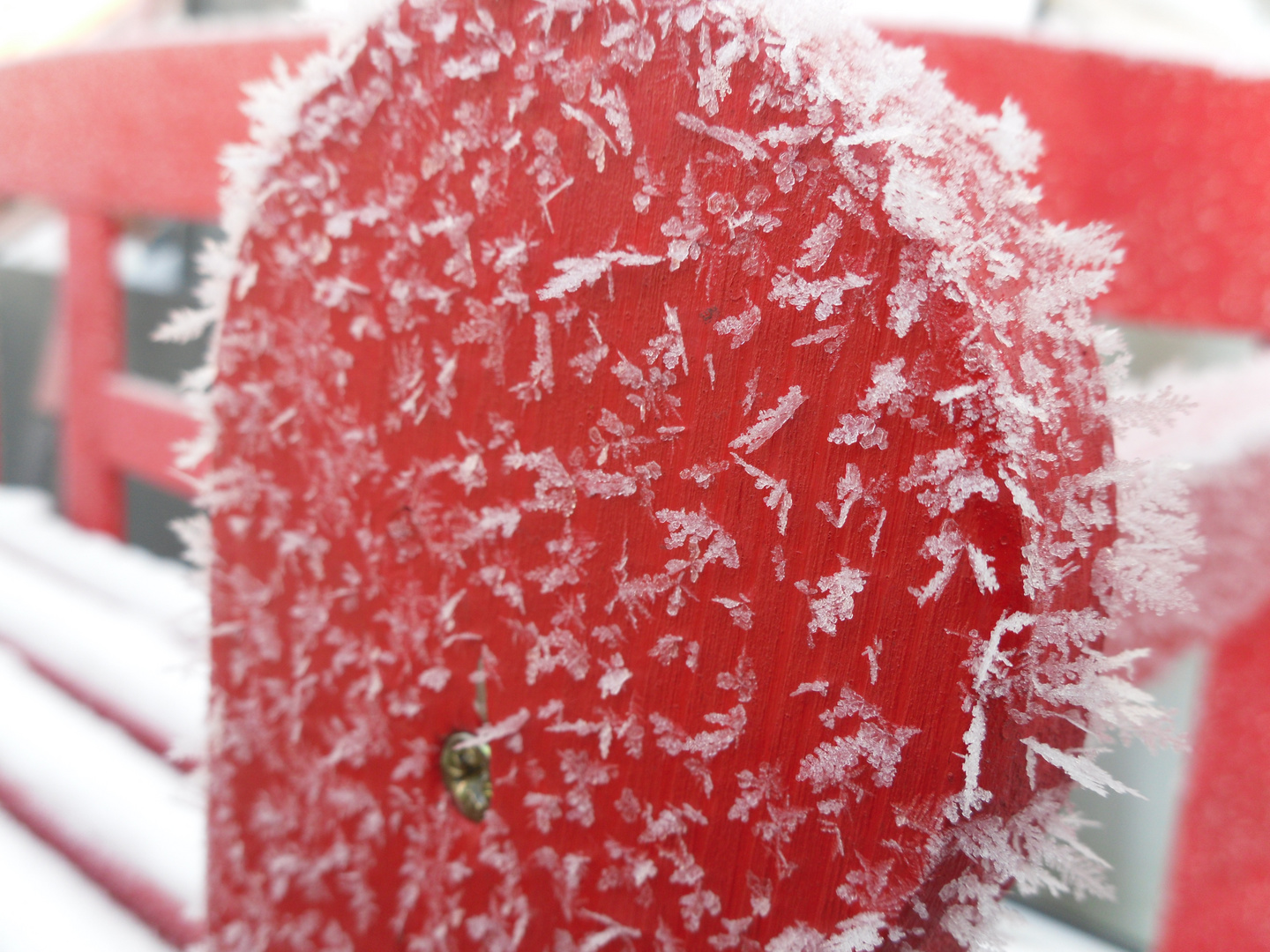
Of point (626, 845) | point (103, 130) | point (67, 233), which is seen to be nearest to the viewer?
point (626, 845)

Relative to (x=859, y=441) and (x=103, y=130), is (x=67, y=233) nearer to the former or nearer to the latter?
(x=103, y=130)

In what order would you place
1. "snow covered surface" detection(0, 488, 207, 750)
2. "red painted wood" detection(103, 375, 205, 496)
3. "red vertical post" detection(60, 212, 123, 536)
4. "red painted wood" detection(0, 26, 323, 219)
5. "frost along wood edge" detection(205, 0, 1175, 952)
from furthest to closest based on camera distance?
"red vertical post" detection(60, 212, 123, 536) < "red painted wood" detection(103, 375, 205, 496) < "red painted wood" detection(0, 26, 323, 219) < "snow covered surface" detection(0, 488, 207, 750) < "frost along wood edge" detection(205, 0, 1175, 952)

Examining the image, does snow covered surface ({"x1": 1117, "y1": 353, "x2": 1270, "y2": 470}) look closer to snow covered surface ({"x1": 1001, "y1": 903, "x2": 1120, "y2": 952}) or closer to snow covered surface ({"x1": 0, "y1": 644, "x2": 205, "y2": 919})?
snow covered surface ({"x1": 1001, "y1": 903, "x2": 1120, "y2": 952})

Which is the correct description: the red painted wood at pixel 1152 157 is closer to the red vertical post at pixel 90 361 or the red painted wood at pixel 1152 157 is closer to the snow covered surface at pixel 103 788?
the snow covered surface at pixel 103 788

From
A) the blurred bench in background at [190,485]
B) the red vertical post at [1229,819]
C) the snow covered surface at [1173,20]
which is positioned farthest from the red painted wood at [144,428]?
the snow covered surface at [1173,20]

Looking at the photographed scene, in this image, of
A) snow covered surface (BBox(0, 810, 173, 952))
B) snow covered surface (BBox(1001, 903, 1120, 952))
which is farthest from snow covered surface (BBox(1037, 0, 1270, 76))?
snow covered surface (BBox(0, 810, 173, 952))

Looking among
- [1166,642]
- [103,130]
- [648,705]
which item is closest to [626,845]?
[648,705]
